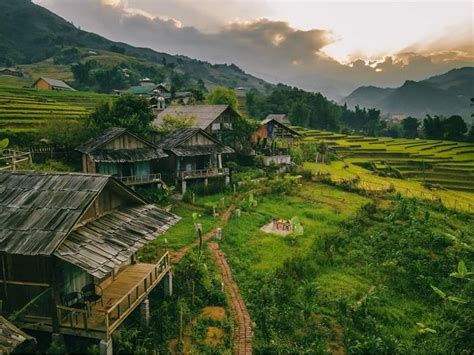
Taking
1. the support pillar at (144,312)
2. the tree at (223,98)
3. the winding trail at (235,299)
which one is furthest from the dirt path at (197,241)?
the tree at (223,98)

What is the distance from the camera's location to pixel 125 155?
31453 mm

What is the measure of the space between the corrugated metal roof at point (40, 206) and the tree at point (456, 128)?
87573mm

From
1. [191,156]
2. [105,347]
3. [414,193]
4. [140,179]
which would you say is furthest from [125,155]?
[414,193]

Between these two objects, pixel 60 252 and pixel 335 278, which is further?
pixel 335 278

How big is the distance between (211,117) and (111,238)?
31.8 m

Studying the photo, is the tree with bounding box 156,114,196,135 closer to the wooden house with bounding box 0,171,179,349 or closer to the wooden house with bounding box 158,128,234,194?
the wooden house with bounding box 158,128,234,194

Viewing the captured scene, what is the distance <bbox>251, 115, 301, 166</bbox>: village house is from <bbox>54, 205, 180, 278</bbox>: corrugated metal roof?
2996cm

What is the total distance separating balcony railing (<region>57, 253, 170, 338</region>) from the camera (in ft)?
42.5

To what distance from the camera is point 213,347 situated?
Answer: 15.2 m

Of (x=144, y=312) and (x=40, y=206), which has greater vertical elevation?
(x=40, y=206)

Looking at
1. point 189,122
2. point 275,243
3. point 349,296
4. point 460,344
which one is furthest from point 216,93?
point 460,344

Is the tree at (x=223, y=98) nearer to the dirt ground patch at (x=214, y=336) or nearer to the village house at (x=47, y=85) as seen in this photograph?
the dirt ground patch at (x=214, y=336)

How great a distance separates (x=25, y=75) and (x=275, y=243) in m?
112

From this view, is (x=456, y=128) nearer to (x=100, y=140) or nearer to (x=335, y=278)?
(x=335, y=278)
